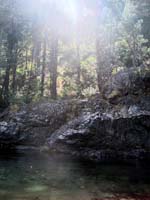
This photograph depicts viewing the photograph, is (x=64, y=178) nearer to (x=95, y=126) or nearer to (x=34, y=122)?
(x=95, y=126)

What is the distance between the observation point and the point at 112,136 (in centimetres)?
1784

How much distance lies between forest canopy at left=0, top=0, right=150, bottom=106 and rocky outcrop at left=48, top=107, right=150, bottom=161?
17.1 ft

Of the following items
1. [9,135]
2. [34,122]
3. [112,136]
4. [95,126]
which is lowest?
[112,136]

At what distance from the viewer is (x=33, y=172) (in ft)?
44.4

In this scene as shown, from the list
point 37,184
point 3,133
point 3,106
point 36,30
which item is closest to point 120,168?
point 37,184

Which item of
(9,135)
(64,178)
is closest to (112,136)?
(64,178)

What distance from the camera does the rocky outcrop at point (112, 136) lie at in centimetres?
1772

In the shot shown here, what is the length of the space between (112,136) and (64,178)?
19.3 feet

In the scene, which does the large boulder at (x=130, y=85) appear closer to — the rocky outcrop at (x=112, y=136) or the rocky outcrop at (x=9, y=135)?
the rocky outcrop at (x=112, y=136)

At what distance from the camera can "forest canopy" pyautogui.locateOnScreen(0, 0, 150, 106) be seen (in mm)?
23844

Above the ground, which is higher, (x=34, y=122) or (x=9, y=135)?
(x=34, y=122)

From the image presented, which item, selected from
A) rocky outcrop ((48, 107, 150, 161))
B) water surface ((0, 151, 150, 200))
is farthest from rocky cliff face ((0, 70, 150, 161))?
water surface ((0, 151, 150, 200))

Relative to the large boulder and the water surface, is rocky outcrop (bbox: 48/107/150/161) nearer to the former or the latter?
the large boulder

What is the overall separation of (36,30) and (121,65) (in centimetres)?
835
